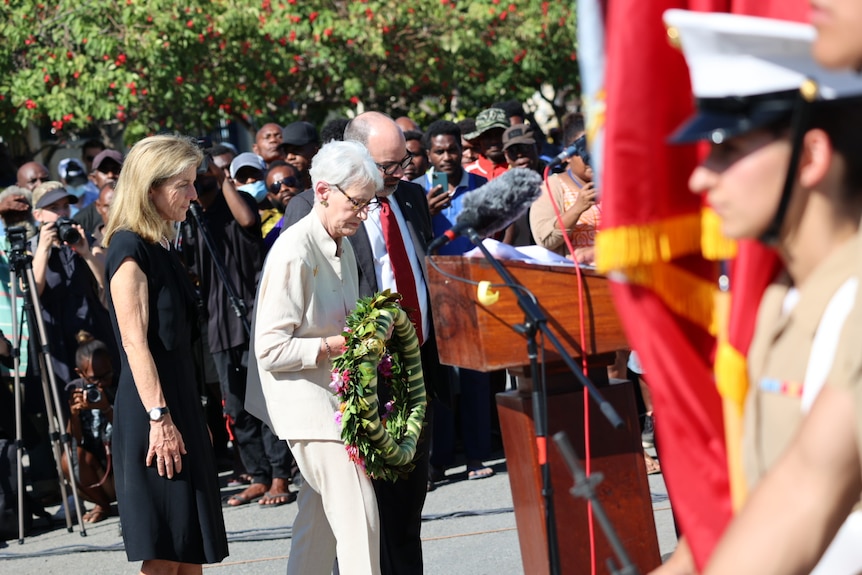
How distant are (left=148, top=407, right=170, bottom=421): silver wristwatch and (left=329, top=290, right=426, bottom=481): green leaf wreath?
2.26 ft

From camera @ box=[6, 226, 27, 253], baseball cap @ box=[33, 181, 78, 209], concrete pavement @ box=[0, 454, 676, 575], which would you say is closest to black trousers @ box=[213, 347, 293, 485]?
concrete pavement @ box=[0, 454, 676, 575]

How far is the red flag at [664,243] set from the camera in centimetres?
229

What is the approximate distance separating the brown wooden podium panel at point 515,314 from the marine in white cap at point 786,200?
7.72ft

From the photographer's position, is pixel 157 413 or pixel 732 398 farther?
pixel 157 413

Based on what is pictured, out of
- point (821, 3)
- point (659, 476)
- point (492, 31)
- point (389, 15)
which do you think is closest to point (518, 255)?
point (821, 3)

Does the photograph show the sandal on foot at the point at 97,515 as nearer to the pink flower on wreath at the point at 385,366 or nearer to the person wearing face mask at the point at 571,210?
the person wearing face mask at the point at 571,210

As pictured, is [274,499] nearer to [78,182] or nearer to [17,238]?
[17,238]

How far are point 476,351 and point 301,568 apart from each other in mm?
1463

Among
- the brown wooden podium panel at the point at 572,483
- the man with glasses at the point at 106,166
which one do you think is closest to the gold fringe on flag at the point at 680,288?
the brown wooden podium panel at the point at 572,483

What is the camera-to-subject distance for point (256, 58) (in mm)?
15227

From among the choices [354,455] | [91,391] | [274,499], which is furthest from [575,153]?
[91,391]

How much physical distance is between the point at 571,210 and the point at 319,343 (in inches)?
102

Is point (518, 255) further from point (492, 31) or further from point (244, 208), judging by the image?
point (492, 31)

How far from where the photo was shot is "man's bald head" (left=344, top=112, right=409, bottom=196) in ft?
19.1
